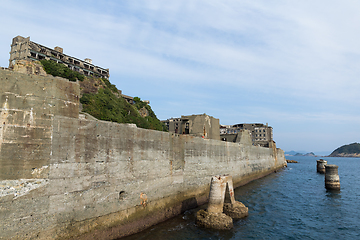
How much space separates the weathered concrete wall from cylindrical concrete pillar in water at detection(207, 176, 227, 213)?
2724 millimetres

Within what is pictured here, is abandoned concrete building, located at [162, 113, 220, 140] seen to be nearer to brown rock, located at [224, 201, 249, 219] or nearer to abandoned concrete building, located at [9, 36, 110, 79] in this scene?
brown rock, located at [224, 201, 249, 219]

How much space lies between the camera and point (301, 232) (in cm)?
1380

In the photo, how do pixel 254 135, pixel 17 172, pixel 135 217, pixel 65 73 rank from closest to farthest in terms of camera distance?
pixel 17 172, pixel 135 217, pixel 65 73, pixel 254 135

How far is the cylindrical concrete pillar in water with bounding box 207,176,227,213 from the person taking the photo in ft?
44.6

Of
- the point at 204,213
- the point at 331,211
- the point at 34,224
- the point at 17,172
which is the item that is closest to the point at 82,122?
the point at 17,172

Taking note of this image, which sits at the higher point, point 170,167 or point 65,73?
point 65,73

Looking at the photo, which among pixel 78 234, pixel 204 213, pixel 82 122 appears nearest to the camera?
pixel 78 234

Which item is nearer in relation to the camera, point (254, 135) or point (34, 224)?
point (34, 224)

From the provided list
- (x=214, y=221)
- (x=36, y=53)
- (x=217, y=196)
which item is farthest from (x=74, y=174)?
(x=36, y=53)

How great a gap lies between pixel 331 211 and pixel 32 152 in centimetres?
2303

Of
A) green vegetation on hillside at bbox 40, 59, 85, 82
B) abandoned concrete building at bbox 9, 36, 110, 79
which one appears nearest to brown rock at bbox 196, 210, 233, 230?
green vegetation on hillside at bbox 40, 59, 85, 82

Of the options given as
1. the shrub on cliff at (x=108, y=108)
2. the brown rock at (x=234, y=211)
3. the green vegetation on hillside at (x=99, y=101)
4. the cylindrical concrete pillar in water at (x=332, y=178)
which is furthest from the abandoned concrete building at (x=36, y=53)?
the cylindrical concrete pillar in water at (x=332, y=178)

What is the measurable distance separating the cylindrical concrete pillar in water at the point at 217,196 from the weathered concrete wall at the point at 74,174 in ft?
8.94

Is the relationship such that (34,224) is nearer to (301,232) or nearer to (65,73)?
(301,232)
